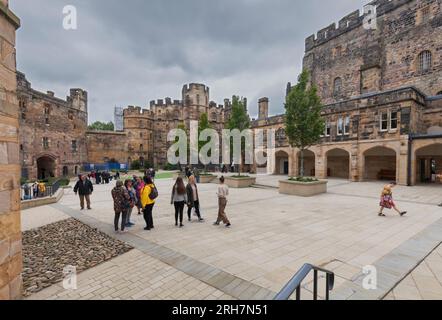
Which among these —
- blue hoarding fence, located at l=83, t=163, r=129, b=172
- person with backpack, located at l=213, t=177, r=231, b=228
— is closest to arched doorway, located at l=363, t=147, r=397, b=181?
person with backpack, located at l=213, t=177, r=231, b=228

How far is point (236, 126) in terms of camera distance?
741 inches

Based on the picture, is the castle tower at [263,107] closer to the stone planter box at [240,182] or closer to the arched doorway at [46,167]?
the stone planter box at [240,182]

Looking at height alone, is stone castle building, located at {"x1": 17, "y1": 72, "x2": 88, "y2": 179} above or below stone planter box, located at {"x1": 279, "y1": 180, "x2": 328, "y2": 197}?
above

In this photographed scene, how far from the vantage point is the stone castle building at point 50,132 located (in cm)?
2734

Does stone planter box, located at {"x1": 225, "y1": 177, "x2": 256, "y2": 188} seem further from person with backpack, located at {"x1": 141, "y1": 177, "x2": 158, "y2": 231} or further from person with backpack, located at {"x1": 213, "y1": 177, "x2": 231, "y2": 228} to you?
person with backpack, located at {"x1": 141, "y1": 177, "x2": 158, "y2": 231}

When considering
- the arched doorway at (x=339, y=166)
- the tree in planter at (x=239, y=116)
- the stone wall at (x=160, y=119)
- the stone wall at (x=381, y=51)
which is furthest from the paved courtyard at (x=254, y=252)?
the stone wall at (x=160, y=119)

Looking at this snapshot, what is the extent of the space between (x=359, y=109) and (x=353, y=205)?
44.7 feet

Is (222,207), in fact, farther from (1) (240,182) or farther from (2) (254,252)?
(1) (240,182)

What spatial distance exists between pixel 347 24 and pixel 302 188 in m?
29.3

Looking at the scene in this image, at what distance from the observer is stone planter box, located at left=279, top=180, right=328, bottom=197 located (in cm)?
1303

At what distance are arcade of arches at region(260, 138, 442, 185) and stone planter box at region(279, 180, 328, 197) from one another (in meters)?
8.79

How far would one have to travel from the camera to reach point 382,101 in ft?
60.6

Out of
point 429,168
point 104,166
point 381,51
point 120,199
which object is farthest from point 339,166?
point 104,166

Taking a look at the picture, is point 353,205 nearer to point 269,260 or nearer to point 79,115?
point 269,260
